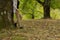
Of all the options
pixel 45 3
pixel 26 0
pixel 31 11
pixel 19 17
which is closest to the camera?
pixel 19 17

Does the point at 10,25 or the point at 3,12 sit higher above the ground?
the point at 3,12

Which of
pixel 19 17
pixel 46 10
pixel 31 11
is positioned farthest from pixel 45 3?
pixel 19 17

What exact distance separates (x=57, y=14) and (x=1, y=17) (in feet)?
91.3

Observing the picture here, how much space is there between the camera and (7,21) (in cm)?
970

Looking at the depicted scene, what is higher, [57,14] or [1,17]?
[1,17]

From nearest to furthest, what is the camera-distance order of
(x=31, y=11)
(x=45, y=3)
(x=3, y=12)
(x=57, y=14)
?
(x=3, y=12), (x=45, y=3), (x=31, y=11), (x=57, y=14)

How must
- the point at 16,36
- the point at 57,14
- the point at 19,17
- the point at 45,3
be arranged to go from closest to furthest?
the point at 16,36 → the point at 19,17 → the point at 45,3 → the point at 57,14

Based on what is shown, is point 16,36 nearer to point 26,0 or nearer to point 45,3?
point 45,3

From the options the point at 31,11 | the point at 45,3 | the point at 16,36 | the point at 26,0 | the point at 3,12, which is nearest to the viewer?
the point at 16,36

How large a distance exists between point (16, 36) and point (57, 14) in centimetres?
2900

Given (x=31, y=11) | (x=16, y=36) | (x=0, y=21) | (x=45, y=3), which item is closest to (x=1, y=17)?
(x=0, y=21)

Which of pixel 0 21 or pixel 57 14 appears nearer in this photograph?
pixel 0 21

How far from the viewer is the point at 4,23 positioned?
9.66m

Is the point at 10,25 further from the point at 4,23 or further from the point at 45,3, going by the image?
the point at 45,3
